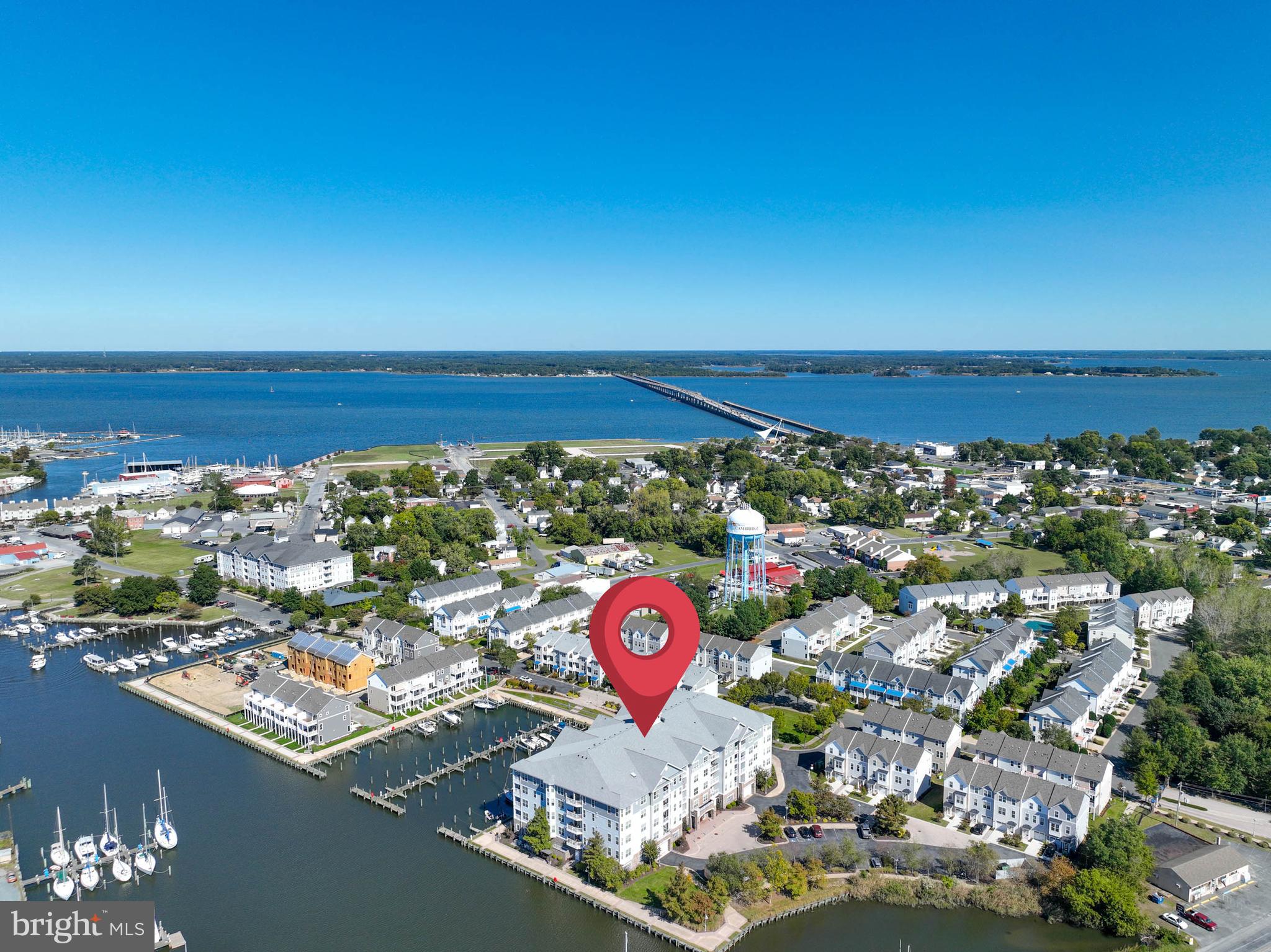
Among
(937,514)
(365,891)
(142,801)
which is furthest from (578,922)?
(937,514)

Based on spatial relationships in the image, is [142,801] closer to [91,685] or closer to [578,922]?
[91,685]

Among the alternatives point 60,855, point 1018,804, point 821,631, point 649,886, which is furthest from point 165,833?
point 821,631

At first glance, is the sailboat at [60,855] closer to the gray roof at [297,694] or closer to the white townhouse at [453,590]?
the gray roof at [297,694]

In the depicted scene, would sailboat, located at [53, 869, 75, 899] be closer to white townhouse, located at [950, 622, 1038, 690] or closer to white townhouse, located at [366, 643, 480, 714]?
white townhouse, located at [366, 643, 480, 714]

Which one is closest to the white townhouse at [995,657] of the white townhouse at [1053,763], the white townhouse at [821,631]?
the white townhouse at [1053,763]

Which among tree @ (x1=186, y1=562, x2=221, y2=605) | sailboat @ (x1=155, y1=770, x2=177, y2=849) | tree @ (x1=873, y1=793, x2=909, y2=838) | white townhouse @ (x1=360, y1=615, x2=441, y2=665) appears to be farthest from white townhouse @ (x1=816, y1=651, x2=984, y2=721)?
tree @ (x1=186, y1=562, x2=221, y2=605)

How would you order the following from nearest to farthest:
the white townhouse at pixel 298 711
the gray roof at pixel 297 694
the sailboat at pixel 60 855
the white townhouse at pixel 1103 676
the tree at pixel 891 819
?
the sailboat at pixel 60 855 → the tree at pixel 891 819 → the white townhouse at pixel 298 711 → the gray roof at pixel 297 694 → the white townhouse at pixel 1103 676
